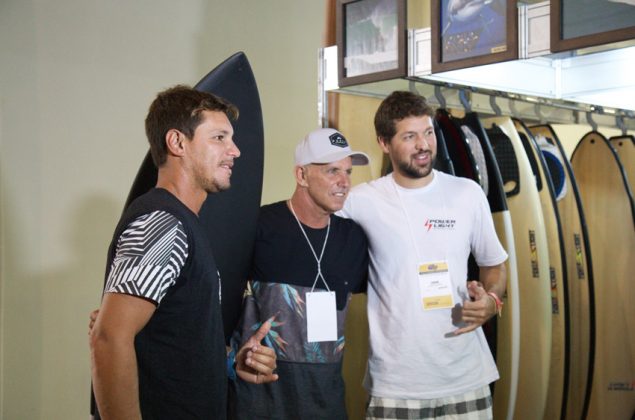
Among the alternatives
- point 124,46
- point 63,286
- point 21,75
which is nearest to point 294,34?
point 124,46

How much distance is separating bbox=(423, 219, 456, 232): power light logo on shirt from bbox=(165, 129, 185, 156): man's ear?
2.89ft

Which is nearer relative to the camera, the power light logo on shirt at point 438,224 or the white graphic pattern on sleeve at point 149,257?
the white graphic pattern on sleeve at point 149,257

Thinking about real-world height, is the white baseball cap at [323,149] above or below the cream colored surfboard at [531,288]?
above

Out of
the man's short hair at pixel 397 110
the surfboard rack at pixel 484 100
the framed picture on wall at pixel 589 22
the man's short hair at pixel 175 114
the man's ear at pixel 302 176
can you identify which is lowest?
the man's ear at pixel 302 176

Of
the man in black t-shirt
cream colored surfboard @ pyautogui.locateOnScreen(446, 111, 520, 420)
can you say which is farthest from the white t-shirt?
the man in black t-shirt

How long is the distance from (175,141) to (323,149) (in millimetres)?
676

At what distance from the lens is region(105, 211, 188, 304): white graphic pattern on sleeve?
56.1 inches

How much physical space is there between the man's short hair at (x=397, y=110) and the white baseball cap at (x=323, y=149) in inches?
5.0

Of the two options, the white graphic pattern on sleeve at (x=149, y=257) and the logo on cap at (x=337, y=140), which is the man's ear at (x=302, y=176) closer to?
the logo on cap at (x=337, y=140)

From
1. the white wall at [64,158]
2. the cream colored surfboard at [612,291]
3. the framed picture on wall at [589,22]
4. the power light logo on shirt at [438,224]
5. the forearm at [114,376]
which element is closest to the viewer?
the forearm at [114,376]

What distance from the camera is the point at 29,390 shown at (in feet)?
11.0

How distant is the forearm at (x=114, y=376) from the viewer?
1402 millimetres

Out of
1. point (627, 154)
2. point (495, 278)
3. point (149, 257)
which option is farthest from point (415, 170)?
point (627, 154)

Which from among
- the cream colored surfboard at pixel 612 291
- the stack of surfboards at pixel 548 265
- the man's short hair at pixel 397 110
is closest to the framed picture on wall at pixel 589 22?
the man's short hair at pixel 397 110
